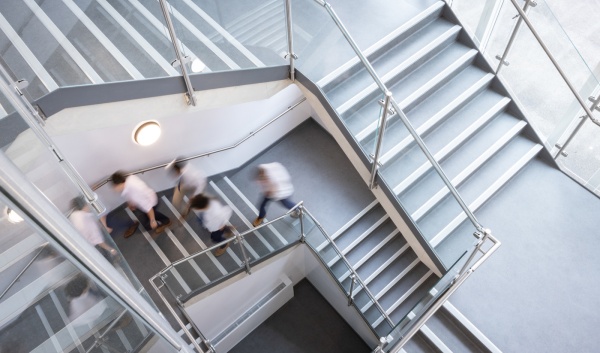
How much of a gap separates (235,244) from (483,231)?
323cm

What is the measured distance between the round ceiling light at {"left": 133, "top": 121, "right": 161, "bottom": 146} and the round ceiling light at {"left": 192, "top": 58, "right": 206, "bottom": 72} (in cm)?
115

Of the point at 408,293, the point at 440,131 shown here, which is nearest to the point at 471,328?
the point at 408,293

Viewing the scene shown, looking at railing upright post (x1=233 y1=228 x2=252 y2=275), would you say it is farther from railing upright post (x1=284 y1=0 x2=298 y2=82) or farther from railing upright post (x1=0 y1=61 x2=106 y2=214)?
railing upright post (x1=0 y1=61 x2=106 y2=214)

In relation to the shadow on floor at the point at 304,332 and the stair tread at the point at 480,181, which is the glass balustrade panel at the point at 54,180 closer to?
the stair tread at the point at 480,181

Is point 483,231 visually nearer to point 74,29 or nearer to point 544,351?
point 544,351

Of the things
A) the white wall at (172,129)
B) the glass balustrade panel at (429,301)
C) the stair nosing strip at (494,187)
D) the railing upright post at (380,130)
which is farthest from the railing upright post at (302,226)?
the glass balustrade panel at (429,301)

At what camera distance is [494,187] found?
592cm

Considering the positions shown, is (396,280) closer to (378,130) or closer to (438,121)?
(438,121)

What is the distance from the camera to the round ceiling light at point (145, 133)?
5.42 meters

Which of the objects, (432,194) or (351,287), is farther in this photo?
(351,287)

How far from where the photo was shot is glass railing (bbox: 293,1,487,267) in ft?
16.2

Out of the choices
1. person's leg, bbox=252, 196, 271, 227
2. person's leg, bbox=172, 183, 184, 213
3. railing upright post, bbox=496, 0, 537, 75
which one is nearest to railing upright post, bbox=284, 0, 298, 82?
person's leg, bbox=252, 196, 271, 227

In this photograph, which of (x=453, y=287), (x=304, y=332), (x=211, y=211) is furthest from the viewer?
(x=304, y=332)

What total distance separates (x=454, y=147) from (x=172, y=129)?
157 inches
